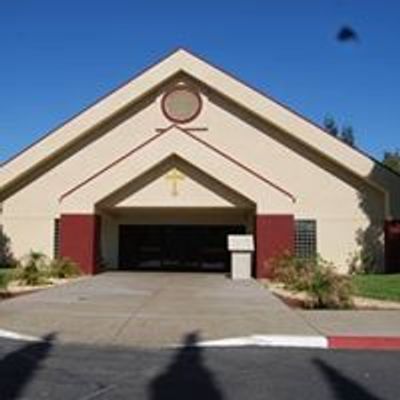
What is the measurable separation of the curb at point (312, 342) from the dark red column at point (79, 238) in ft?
58.0

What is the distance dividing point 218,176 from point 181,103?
12.9 ft

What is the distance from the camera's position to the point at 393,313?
1667 centimetres

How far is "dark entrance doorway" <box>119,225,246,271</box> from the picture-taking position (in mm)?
33562

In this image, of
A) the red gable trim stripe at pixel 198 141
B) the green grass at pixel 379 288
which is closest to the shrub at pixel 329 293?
the green grass at pixel 379 288

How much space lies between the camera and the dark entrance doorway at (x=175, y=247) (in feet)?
110

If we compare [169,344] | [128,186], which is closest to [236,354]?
[169,344]

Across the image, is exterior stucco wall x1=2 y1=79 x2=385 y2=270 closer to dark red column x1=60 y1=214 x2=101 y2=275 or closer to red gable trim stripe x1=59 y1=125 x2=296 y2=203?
red gable trim stripe x1=59 y1=125 x2=296 y2=203

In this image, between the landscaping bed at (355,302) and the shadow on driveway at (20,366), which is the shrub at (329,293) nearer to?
the landscaping bed at (355,302)

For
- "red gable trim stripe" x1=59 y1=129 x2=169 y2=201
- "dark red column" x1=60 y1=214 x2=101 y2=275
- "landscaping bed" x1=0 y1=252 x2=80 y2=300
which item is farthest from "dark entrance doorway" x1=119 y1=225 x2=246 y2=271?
"landscaping bed" x1=0 y1=252 x2=80 y2=300

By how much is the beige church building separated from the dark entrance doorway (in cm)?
8

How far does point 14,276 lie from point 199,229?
33.2ft

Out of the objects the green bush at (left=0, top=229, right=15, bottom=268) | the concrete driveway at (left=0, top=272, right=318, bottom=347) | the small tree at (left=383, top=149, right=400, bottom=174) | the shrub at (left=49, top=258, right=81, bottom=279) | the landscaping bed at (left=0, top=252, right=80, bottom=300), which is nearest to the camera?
the concrete driveway at (left=0, top=272, right=318, bottom=347)

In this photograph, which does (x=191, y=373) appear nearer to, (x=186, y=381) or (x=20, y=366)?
(x=186, y=381)

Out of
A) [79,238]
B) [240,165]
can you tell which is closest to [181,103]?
[240,165]
